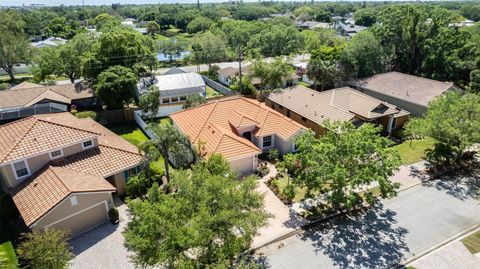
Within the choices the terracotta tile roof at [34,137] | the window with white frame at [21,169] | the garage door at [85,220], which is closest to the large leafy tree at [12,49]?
the terracotta tile roof at [34,137]

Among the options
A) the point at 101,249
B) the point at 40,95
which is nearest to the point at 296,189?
the point at 101,249

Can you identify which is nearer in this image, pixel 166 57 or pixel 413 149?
pixel 413 149

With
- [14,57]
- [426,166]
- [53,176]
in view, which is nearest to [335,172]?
[426,166]

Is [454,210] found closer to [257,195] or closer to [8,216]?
[257,195]

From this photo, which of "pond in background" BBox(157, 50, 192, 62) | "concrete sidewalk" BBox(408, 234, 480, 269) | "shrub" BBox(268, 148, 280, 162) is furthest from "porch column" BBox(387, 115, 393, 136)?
"pond in background" BBox(157, 50, 192, 62)

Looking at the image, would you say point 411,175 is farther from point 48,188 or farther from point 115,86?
point 115,86

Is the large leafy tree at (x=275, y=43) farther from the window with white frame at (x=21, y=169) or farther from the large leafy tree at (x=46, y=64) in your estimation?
the window with white frame at (x=21, y=169)

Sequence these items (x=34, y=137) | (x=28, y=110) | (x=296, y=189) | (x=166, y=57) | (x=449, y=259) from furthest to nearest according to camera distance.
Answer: (x=166, y=57) → (x=28, y=110) → (x=296, y=189) → (x=34, y=137) → (x=449, y=259)

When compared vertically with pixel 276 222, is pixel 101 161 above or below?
above
